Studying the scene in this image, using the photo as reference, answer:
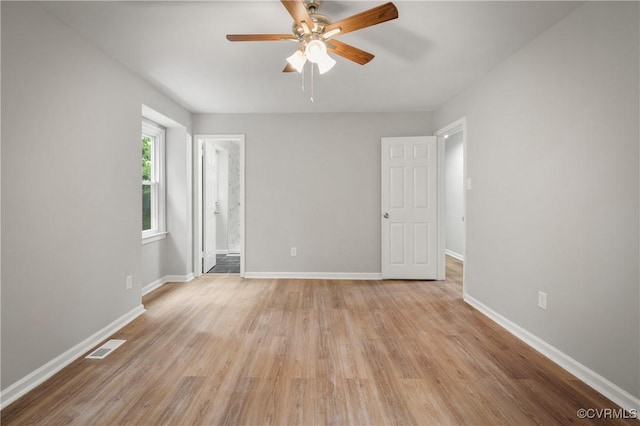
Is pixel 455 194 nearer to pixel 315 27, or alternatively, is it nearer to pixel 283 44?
pixel 283 44

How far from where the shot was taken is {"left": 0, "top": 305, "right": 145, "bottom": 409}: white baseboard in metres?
1.83

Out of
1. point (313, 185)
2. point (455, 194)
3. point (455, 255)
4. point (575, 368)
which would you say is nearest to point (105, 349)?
point (313, 185)

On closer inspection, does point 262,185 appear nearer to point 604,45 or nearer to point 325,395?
point 325,395

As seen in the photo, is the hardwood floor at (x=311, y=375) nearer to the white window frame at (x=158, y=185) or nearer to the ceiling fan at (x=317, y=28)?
the white window frame at (x=158, y=185)

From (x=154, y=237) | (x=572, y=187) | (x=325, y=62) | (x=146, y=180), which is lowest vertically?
(x=154, y=237)

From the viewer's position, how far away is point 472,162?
3.50 metres

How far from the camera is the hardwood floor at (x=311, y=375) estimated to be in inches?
67.5

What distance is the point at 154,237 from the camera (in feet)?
13.5

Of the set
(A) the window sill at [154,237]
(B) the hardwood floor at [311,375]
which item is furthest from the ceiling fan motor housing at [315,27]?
(A) the window sill at [154,237]

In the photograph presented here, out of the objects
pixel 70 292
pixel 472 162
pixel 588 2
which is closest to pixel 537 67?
pixel 588 2

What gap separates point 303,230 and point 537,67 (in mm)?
3302

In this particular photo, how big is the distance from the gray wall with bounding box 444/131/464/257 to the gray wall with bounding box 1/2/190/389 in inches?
227

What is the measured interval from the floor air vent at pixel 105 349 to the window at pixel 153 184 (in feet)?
5.81

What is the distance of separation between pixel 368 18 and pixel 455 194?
565cm
